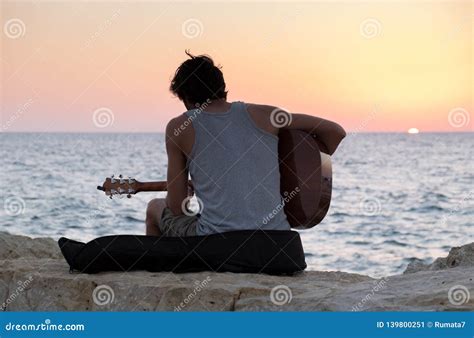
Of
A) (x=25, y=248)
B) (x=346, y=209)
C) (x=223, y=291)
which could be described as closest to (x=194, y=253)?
(x=223, y=291)

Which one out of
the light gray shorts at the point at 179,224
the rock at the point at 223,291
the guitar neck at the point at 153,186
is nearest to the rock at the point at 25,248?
the rock at the point at 223,291

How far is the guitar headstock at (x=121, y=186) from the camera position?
516 centimetres

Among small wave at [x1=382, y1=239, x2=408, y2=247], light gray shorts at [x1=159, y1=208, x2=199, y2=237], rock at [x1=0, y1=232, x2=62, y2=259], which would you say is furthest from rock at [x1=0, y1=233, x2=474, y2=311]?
small wave at [x1=382, y1=239, x2=408, y2=247]

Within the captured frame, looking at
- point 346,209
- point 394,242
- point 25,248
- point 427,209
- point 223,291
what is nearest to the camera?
point 223,291

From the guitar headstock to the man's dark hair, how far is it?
725 mm

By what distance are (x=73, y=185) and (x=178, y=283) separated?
23.8m

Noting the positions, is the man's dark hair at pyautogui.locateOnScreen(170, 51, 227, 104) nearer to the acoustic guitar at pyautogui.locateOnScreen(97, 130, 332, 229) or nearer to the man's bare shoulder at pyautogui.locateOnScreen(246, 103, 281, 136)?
the man's bare shoulder at pyautogui.locateOnScreen(246, 103, 281, 136)

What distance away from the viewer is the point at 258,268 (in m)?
4.74

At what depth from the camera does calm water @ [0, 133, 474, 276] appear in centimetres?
1494

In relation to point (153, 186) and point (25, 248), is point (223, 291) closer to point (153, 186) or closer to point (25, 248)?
point (153, 186)

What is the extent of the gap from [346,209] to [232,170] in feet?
56.3

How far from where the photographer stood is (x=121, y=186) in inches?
205

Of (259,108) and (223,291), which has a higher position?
(259,108)

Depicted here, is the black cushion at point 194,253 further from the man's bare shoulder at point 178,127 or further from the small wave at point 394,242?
the small wave at point 394,242
